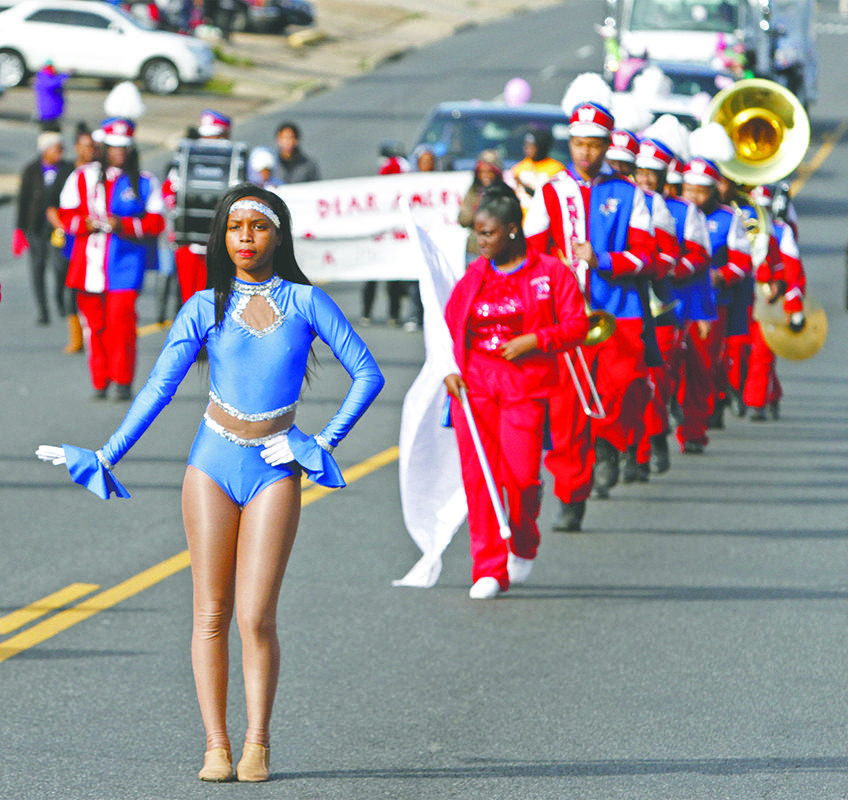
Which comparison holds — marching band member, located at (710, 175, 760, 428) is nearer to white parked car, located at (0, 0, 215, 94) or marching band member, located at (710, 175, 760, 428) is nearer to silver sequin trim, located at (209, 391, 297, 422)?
silver sequin trim, located at (209, 391, 297, 422)

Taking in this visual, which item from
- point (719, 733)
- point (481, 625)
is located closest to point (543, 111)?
point (481, 625)

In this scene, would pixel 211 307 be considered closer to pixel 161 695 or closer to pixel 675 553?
pixel 161 695

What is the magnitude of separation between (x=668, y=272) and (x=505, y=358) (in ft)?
9.03

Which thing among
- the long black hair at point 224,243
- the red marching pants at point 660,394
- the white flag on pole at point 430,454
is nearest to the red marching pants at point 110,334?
the red marching pants at point 660,394

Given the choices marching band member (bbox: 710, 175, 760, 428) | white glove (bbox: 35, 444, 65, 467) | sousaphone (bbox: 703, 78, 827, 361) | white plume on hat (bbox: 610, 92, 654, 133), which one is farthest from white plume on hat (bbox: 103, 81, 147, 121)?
white glove (bbox: 35, 444, 65, 467)

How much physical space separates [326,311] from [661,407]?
543 centimetres

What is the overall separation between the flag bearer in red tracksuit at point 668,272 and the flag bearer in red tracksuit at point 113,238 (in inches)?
158

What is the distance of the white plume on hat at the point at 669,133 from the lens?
11273 millimetres

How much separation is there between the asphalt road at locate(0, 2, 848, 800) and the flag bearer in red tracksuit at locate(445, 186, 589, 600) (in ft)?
1.30

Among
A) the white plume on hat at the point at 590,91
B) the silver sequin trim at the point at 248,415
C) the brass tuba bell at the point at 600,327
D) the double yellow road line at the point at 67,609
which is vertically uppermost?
the white plume on hat at the point at 590,91

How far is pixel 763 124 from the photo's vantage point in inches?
520

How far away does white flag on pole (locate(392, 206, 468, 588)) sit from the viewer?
25.7 feet

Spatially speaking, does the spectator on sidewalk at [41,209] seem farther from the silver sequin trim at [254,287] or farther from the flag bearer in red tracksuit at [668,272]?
the silver sequin trim at [254,287]

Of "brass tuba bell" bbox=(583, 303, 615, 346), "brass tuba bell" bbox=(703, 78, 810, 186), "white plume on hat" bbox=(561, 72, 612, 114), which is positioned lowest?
"brass tuba bell" bbox=(583, 303, 615, 346)
